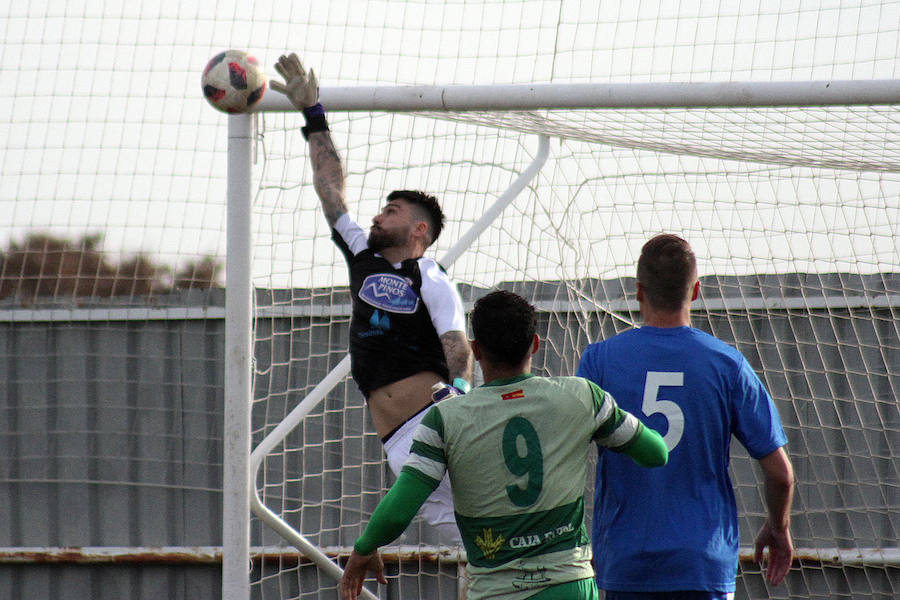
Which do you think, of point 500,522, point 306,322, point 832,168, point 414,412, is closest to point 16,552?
point 306,322

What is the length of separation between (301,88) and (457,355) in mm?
1224

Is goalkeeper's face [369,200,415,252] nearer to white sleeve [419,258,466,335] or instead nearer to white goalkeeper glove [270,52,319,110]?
white sleeve [419,258,466,335]

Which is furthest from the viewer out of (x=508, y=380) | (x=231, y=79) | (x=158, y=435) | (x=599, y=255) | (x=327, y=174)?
(x=158, y=435)

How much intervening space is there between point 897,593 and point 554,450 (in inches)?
174

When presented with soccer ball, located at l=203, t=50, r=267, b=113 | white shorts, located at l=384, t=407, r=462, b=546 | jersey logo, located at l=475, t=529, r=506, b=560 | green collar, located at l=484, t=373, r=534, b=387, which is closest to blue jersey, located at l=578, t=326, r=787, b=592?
green collar, located at l=484, t=373, r=534, b=387

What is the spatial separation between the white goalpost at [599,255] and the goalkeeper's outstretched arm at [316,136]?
0.44m

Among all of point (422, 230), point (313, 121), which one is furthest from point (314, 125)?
point (422, 230)

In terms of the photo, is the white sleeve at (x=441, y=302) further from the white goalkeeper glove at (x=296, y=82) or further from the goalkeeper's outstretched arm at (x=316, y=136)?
the white goalkeeper glove at (x=296, y=82)

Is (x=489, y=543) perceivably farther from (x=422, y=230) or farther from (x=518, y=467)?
(x=422, y=230)

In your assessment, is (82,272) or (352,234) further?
(82,272)

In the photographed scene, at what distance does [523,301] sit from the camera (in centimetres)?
261

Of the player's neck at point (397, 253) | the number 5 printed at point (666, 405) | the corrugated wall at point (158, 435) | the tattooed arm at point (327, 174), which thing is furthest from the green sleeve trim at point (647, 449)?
the corrugated wall at point (158, 435)

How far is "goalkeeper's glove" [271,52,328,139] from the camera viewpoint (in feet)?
12.0

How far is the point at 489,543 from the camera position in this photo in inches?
99.4
